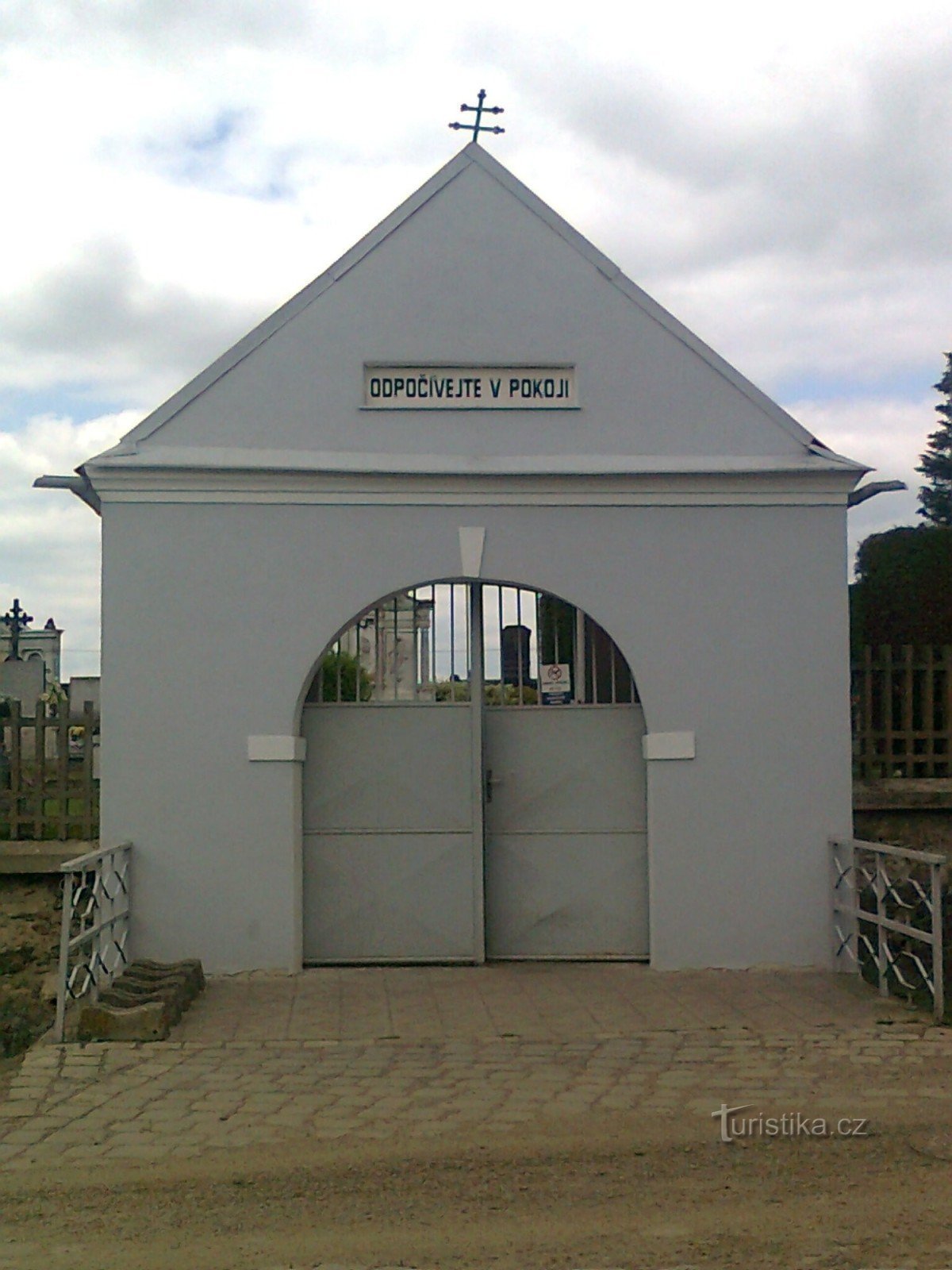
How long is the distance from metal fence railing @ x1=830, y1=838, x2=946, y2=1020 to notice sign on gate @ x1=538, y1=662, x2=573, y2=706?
2.07 meters

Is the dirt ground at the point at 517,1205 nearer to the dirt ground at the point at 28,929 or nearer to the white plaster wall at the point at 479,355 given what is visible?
the dirt ground at the point at 28,929

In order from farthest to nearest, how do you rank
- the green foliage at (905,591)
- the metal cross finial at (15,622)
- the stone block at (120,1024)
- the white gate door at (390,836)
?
1. the metal cross finial at (15,622)
2. the green foliage at (905,591)
3. the white gate door at (390,836)
4. the stone block at (120,1024)

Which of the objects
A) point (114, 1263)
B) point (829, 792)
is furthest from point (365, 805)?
point (114, 1263)

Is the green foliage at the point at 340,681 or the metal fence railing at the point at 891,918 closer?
the metal fence railing at the point at 891,918

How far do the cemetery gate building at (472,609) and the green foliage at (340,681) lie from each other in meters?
0.04

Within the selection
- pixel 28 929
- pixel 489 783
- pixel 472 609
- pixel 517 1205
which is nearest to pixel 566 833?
pixel 489 783

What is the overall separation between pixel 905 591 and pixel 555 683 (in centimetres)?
419

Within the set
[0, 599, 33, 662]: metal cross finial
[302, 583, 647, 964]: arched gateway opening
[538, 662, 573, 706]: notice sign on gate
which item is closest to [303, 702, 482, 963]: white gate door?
[302, 583, 647, 964]: arched gateway opening

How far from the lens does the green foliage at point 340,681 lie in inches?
390

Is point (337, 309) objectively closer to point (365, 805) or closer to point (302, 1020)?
point (365, 805)

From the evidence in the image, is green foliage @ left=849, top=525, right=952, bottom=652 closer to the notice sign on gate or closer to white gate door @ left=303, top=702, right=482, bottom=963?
the notice sign on gate

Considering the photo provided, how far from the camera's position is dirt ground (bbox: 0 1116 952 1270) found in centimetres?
471

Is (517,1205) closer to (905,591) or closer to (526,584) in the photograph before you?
(526,584)

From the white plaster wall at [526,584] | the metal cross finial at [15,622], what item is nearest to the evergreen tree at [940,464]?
the metal cross finial at [15,622]
